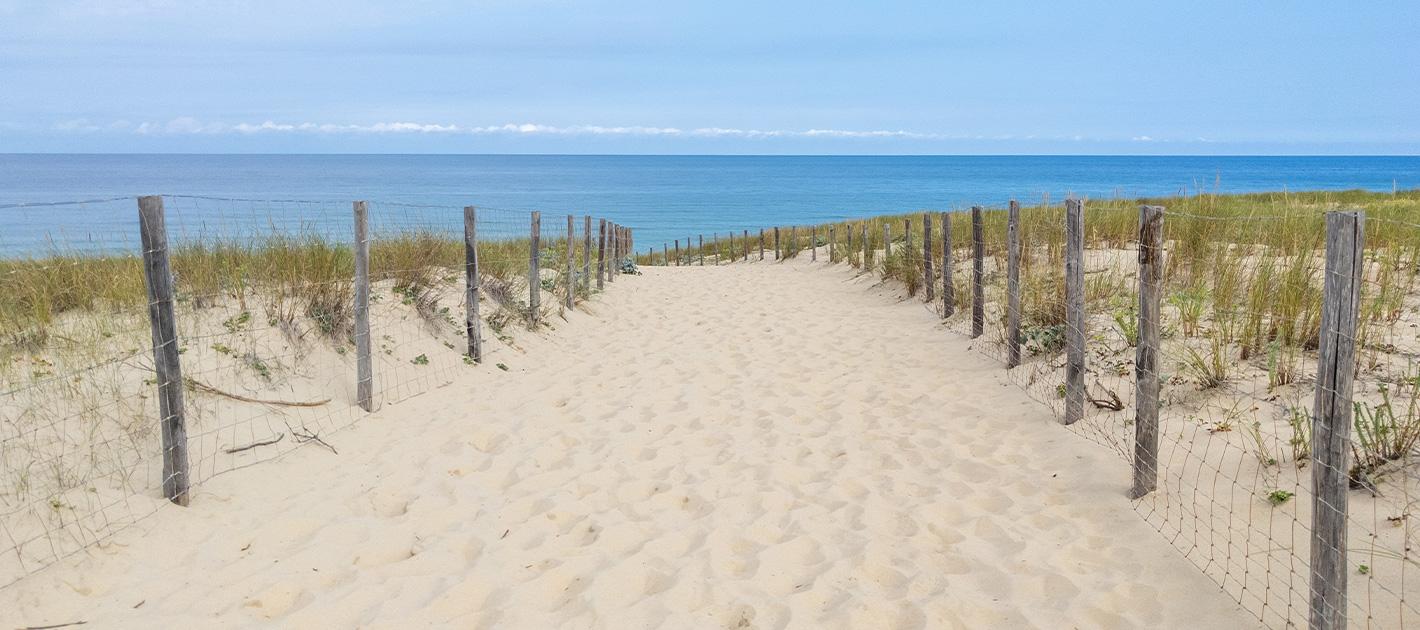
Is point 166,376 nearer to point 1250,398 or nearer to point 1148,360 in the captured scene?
point 1148,360

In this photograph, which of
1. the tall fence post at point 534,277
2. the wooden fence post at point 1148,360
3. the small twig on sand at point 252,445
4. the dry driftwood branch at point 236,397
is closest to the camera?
the wooden fence post at point 1148,360

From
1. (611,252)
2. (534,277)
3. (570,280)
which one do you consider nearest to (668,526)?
(534,277)

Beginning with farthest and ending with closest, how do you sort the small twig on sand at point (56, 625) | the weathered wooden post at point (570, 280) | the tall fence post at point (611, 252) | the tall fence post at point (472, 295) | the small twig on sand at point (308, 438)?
1. the tall fence post at point (611, 252)
2. the weathered wooden post at point (570, 280)
3. the tall fence post at point (472, 295)
4. the small twig on sand at point (308, 438)
5. the small twig on sand at point (56, 625)

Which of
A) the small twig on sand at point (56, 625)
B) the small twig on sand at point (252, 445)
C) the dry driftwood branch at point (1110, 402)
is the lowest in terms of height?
the small twig on sand at point (56, 625)

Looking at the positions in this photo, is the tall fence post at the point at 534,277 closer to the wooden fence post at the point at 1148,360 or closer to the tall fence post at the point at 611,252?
the tall fence post at the point at 611,252

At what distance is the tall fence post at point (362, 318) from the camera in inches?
258

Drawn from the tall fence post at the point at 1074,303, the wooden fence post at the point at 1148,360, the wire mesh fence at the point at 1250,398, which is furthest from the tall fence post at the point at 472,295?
the wooden fence post at the point at 1148,360

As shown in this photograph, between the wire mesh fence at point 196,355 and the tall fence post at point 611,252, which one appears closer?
the wire mesh fence at point 196,355

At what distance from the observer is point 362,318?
6562 mm

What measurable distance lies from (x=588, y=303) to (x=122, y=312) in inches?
253

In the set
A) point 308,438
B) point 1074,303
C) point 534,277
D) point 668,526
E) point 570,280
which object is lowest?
point 668,526

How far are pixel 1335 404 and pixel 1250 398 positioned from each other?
270 centimetres

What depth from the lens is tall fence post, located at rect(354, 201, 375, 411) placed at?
21.5 ft

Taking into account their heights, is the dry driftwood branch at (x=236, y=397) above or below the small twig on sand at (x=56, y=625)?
above
